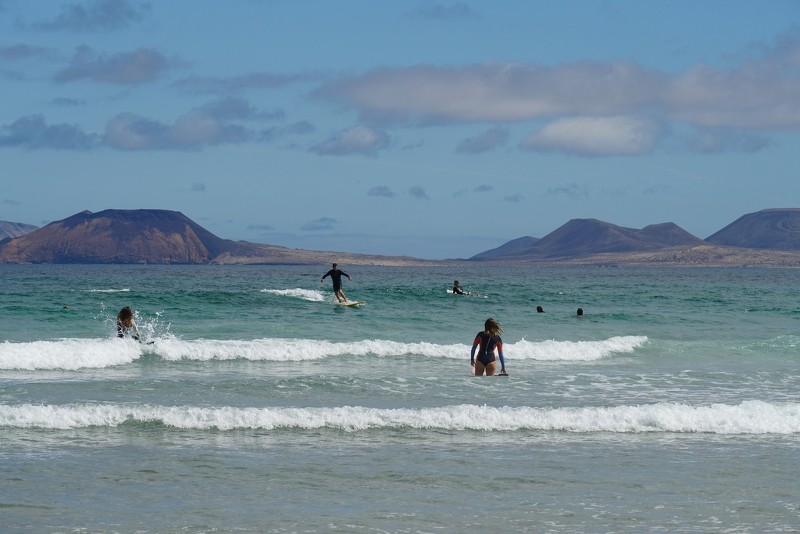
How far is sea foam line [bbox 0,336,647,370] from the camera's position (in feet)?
73.6

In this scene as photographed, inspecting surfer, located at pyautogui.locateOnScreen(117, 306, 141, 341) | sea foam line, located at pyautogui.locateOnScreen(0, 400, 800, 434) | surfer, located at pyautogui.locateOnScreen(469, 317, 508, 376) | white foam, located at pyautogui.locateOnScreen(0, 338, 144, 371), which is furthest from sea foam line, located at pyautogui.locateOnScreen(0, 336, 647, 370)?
sea foam line, located at pyautogui.locateOnScreen(0, 400, 800, 434)

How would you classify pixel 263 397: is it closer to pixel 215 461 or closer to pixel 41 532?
pixel 215 461

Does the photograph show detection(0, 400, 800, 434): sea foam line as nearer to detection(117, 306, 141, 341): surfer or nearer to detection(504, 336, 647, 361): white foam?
detection(117, 306, 141, 341): surfer

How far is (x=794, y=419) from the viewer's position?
1493cm

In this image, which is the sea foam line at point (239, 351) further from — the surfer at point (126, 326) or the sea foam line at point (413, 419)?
the sea foam line at point (413, 419)

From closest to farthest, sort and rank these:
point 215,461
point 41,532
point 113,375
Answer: point 41,532, point 215,461, point 113,375

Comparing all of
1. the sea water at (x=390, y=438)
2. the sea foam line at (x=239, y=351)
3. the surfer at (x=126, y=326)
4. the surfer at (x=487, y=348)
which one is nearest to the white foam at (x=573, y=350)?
the sea foam line at (x=239, y=351)

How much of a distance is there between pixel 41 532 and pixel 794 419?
38.2 feet

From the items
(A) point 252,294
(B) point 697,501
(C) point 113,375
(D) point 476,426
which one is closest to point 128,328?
(C) point 113,375

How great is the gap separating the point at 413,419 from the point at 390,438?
1034 millimetres

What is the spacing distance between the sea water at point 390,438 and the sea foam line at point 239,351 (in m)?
0.07

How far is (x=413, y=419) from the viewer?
14.7 metres

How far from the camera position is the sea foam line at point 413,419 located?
1434 centimetres

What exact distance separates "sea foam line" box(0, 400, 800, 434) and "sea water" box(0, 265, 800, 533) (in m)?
0.04
